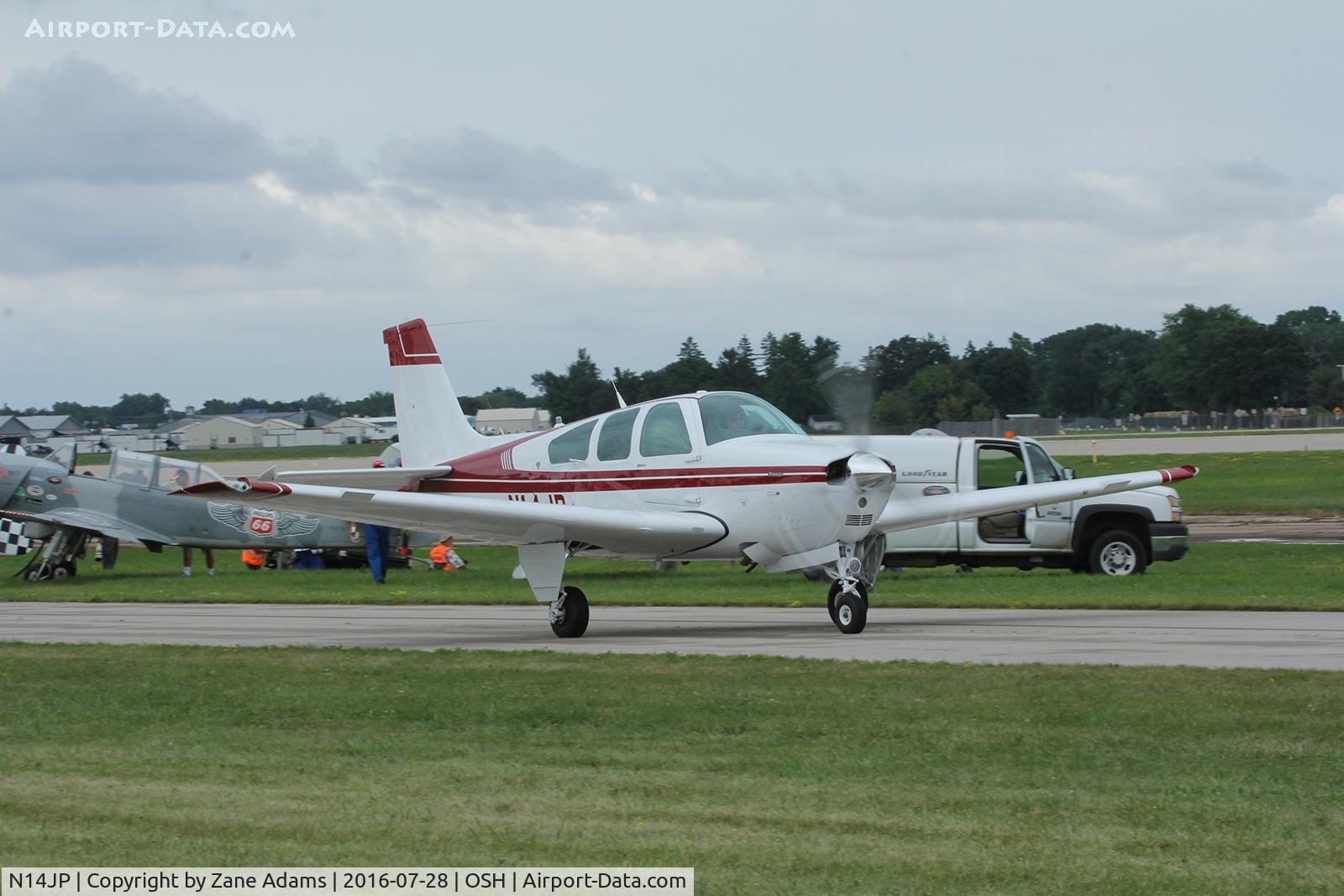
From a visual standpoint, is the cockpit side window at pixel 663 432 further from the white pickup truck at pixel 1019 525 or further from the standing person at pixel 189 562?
the standing person at pixel 189 562

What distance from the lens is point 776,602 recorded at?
18.0 meters

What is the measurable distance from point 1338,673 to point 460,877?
7260 mm

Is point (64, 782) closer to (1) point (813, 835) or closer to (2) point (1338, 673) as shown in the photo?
(1) point (813, 835)

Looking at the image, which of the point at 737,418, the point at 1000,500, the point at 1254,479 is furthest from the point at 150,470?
the point at 1254,479

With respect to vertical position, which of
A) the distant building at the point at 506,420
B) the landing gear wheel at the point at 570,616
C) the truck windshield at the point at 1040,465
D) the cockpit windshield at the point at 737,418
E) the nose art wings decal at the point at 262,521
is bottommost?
the landing gear wheel at the point at 570,616

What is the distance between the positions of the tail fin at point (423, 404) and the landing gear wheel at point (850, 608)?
215 inches

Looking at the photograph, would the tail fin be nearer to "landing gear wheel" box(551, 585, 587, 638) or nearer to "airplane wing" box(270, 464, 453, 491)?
"airplane wing" box(270, 464, 453, 491)

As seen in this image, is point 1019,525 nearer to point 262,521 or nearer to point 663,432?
point 663,432

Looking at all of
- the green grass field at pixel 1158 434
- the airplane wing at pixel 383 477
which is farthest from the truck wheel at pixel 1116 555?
the green grass field at pixel 1158 434

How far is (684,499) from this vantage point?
14.4 meters

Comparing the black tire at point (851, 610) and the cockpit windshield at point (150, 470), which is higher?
the cockpit windshield at point (150, 470)

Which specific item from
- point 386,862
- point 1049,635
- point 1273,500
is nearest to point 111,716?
point 386,862

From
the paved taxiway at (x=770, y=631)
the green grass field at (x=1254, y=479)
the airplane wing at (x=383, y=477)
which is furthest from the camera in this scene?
the green grass field at (x=1254, y=479)

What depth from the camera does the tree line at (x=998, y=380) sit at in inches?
727
